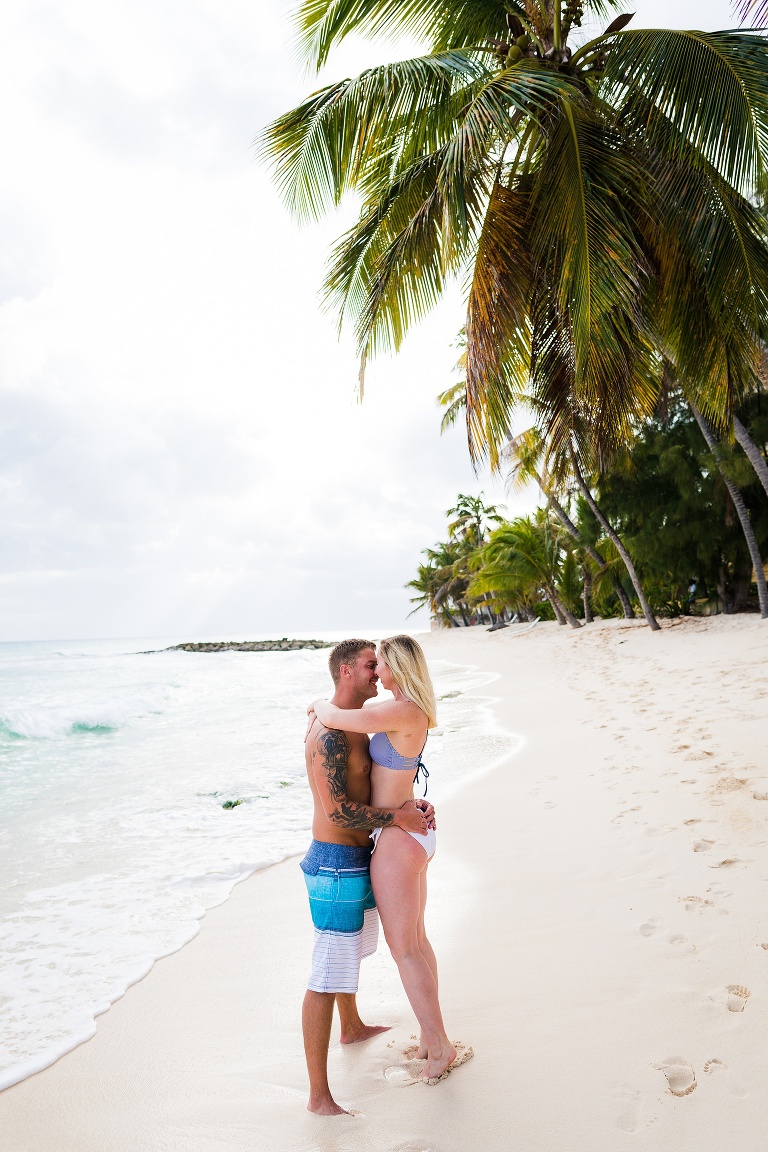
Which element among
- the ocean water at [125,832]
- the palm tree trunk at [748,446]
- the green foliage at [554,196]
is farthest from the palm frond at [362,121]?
the palm tree trunk at [748,446]

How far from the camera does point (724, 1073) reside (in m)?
2.33

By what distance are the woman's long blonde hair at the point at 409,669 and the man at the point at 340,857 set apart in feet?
0.32

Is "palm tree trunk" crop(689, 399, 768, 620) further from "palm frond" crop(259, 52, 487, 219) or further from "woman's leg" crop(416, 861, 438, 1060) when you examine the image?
"woman's leg" crop(416, 861, 438, 1060)

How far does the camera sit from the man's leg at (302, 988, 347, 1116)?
2.53m

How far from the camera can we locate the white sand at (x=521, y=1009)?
7.71ft

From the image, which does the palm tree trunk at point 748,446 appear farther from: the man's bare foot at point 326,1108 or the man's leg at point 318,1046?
the man's bare foot at point 326,1108

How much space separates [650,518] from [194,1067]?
18.3 metres

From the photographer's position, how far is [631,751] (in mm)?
6797

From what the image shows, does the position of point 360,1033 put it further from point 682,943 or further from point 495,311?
point 495,311

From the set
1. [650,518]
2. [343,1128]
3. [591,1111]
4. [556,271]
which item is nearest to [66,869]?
[343,1128]

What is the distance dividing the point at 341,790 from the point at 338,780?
38 millimetres

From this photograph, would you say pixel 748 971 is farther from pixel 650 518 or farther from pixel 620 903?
pixel 650 518

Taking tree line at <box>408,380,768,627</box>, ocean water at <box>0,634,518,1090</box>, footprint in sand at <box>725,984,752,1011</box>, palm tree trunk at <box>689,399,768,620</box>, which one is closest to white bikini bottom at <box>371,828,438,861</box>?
footprint in sand at <box>725,984,752,1011</box>

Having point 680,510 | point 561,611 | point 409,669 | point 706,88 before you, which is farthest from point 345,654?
point 561,611
